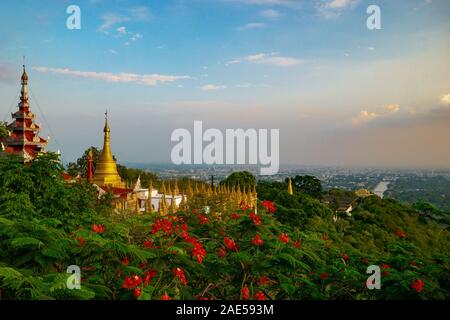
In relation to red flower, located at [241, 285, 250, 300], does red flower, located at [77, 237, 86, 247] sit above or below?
above

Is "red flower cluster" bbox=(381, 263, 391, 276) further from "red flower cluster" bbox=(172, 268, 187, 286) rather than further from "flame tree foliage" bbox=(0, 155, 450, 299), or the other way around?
"red flower cluster" bbox=(172, 268, 187, 286)

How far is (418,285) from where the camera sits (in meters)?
5.52

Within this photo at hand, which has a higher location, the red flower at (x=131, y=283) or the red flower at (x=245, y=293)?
the red flower at (x=131, y=283)

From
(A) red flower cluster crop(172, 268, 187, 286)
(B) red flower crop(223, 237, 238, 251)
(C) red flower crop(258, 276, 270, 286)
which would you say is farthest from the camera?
(B) red flower crop(223, 237, 238, 251)

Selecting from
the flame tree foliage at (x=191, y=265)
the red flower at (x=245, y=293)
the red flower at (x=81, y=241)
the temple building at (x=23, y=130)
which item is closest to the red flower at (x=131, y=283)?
the flame tree foliage at (x=191, y=265)

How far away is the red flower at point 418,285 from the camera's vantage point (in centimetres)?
551

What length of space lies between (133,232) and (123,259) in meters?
2.45

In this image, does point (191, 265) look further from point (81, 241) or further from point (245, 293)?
point (81, 241)

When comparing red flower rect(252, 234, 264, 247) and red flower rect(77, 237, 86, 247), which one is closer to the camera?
red flower rect(77, 237, 86, 247)

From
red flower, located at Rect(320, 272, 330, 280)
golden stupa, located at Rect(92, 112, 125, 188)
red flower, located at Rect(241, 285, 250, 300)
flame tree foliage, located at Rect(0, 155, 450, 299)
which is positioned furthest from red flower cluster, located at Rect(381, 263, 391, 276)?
golden stupa, located at Rect(92, 112, 125, 188)

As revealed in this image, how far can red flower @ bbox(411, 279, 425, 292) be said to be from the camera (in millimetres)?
5512

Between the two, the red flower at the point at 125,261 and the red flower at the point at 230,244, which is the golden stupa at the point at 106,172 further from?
the red flower at the point at 125,261
